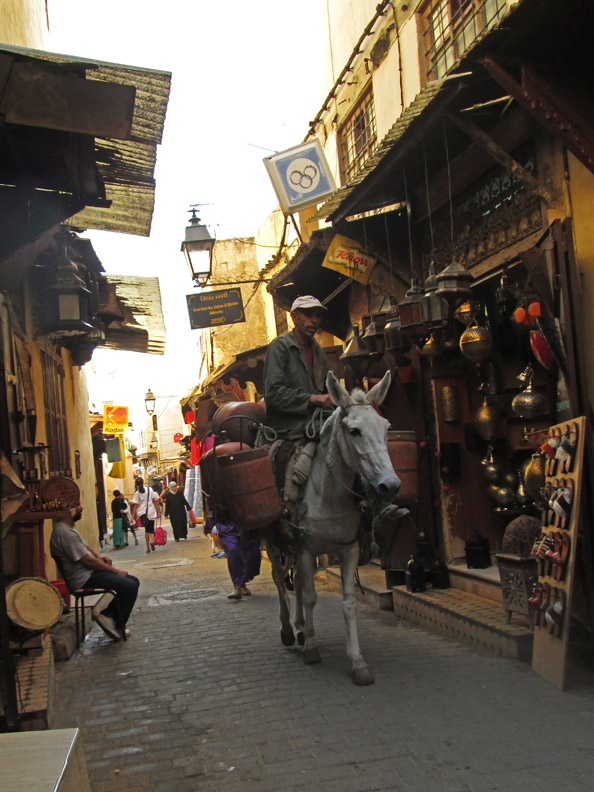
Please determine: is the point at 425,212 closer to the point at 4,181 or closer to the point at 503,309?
the point at 503,309

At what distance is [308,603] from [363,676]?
2.97ft

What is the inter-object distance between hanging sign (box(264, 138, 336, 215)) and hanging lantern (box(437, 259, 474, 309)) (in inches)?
183

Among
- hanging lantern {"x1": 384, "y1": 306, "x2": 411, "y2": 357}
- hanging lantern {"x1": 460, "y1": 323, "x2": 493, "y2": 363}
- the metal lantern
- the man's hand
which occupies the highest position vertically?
the metal lantern

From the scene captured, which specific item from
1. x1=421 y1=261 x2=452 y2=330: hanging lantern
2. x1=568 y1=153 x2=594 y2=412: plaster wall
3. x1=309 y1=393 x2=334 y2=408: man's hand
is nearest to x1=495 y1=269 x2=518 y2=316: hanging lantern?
x1=421 y1=261 x2=452 y2=330: hanging lantern

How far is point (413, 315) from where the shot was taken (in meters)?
7.43

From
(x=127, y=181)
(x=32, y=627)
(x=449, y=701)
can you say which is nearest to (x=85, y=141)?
(x=127, y=181)

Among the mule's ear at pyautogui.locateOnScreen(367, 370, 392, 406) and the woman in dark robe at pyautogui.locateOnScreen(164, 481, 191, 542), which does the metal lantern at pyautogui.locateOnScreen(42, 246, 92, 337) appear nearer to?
the mule's ear at pyautogui.locateOnScreen(367, 370, 392, 406)

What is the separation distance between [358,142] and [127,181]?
235 inches

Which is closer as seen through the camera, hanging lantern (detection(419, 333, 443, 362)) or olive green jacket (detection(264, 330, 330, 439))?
olive green jacket (detection(264, 330, 330, 439))

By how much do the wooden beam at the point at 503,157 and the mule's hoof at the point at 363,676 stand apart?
3939mm

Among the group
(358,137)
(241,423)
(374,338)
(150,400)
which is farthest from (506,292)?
(150,400)

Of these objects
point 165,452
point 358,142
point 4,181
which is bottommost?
point 165,452

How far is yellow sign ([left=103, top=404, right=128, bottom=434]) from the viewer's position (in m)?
27.3

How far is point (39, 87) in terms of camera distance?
4668 mm
